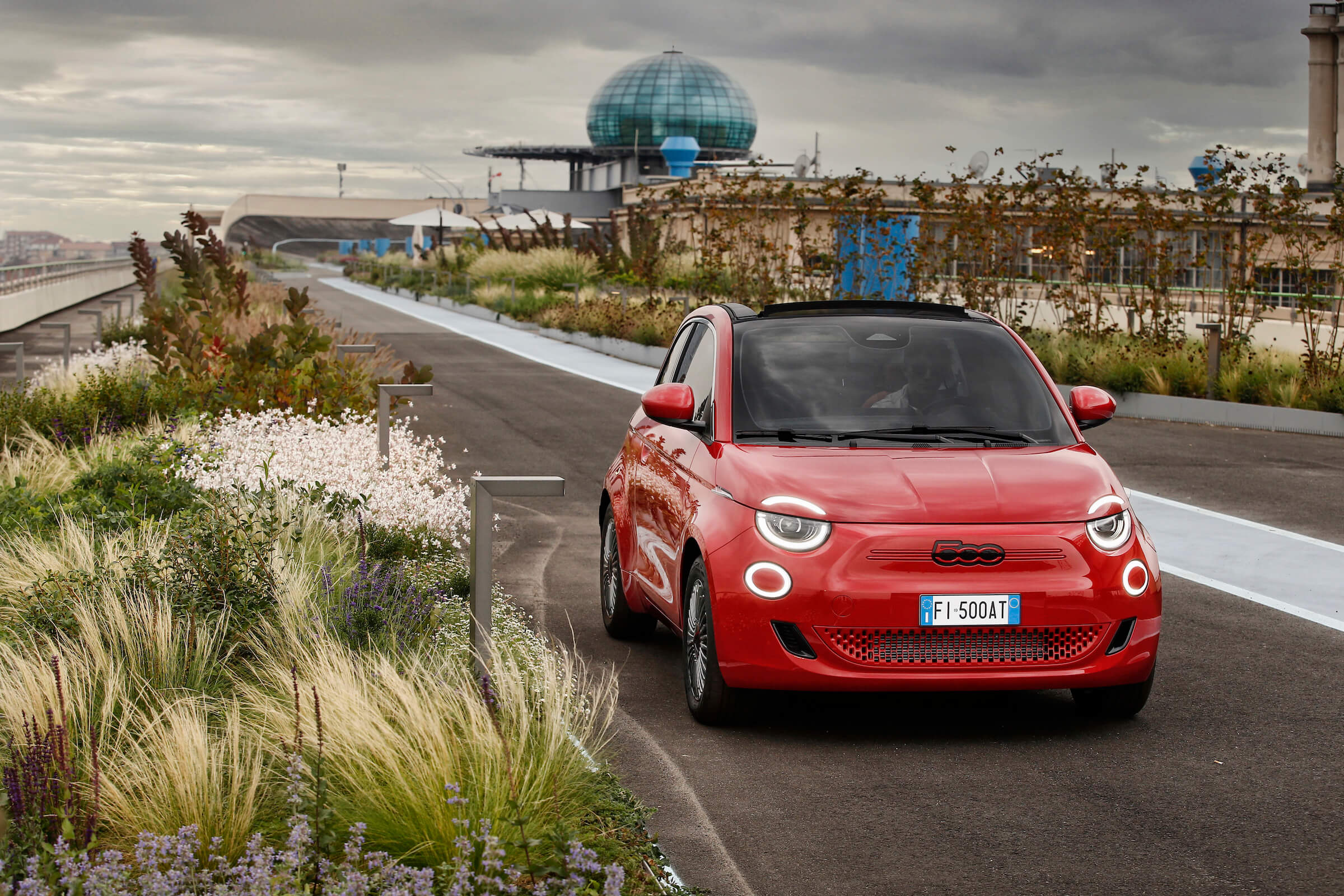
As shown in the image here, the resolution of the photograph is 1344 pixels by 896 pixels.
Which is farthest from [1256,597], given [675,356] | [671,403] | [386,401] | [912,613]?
[386,401]

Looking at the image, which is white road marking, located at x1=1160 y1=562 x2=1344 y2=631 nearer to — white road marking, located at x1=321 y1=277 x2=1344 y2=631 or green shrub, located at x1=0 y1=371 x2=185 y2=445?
white road marking, located at x1=321 y1=277 x2=1344 y2=631

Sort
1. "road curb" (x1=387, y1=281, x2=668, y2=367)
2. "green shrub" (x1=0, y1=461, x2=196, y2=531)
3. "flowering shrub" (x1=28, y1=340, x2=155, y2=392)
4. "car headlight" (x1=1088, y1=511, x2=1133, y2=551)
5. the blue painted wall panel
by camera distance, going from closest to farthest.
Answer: "car headlight" (x1=1088, y1=511, x2=1133, y2=551)
"green shrub" (x1=0, y1=461, x2=196, y2=531)
"flowering shrub" (x1=28, y1=340, x2=155, y2=392)
the blue painted wall panel
"road curb" (x1=387, y1=281, x2=668, y2=367)

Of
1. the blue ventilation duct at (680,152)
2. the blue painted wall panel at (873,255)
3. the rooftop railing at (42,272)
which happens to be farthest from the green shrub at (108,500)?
the blue ventilation duct at (680,152)

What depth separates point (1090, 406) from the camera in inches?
287

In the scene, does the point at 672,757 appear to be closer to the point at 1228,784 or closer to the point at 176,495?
the point at 1228,784

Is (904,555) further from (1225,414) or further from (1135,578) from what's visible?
(1225,414)

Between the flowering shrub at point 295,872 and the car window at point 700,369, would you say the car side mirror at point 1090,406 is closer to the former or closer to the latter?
the car window at point 700,369

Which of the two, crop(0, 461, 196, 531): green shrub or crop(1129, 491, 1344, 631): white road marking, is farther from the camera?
crop(1129, 491, 1344, 631): white road marking

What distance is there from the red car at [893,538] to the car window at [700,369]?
6 centimetres

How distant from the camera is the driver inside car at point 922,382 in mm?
7199

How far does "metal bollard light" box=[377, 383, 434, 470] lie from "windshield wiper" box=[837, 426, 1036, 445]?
3.74m

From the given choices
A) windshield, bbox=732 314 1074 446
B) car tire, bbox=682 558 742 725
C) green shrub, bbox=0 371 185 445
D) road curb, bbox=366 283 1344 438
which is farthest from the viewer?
road curb, bbox=366 283 1344 438

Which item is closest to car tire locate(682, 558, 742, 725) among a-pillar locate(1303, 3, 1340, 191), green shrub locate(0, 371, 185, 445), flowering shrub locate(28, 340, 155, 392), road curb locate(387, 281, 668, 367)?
green shrub locate(0, 371, 185, 445)

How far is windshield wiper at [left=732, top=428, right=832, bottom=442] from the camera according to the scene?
684cm
